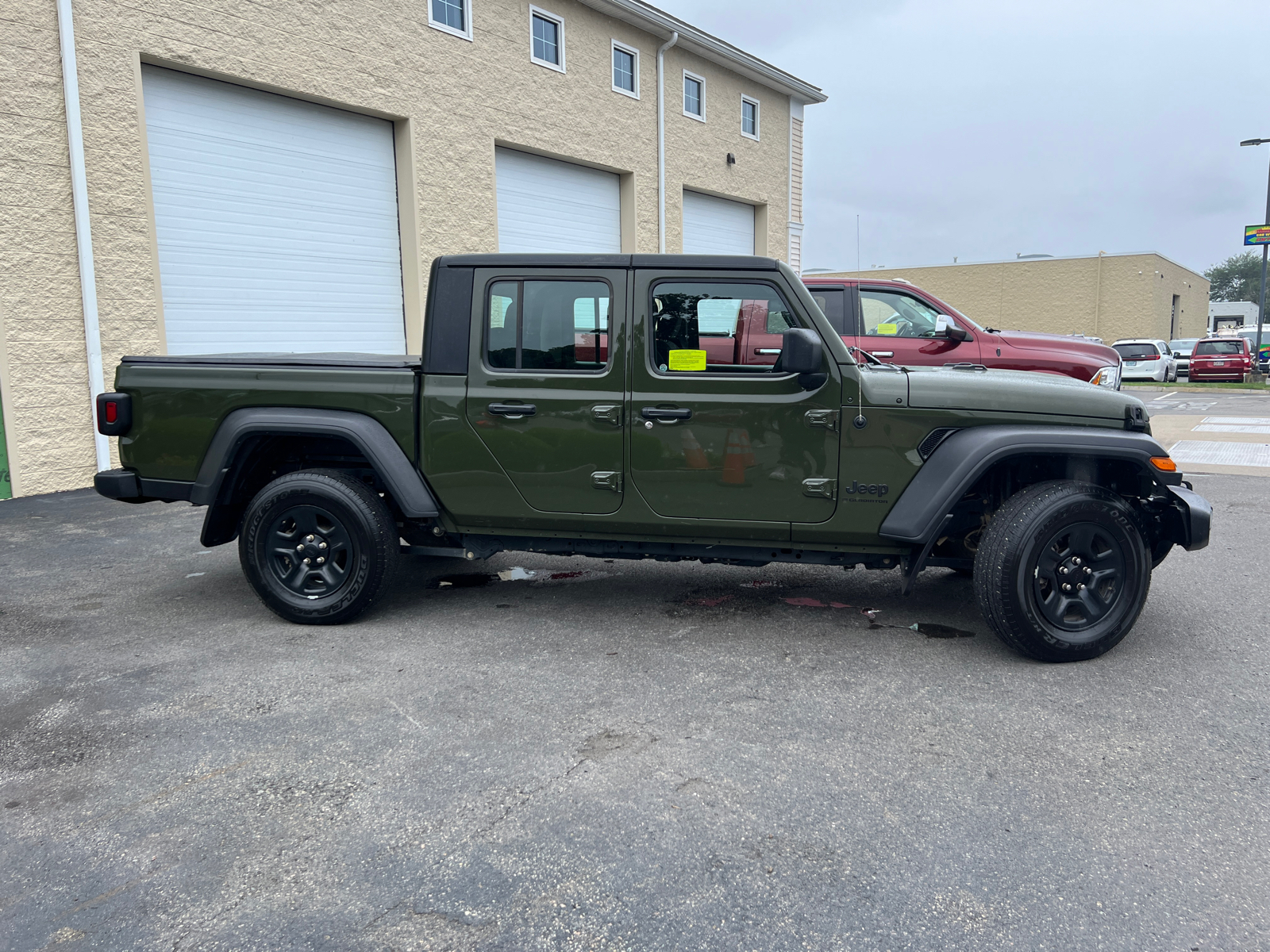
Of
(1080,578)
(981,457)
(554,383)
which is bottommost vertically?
(1080,578)

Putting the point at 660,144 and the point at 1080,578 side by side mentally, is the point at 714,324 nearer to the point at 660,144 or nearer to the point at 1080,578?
the point at 1080,578

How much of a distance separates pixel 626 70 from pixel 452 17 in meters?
3.98

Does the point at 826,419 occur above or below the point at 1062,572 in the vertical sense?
above

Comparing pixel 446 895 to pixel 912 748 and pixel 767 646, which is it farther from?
pixel 767 646

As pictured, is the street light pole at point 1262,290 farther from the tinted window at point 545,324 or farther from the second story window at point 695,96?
the tinted window at point 545,324

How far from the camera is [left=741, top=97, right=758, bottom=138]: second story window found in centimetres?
1819

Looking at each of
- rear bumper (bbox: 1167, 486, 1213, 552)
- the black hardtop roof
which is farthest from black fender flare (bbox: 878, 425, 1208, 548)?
the black hardtop roof

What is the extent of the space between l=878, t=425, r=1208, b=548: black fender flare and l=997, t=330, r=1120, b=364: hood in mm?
5112

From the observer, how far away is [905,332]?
887cm

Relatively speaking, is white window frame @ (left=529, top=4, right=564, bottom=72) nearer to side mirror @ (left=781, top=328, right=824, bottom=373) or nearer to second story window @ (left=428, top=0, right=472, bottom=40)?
second story window @ (left=428, top=0, right=472, bottom=40)

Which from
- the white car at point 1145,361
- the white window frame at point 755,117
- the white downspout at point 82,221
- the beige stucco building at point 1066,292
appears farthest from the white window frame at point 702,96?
the beige stucco building at point 1066,292

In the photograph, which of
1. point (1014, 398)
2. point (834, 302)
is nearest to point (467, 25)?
point (834, 302)

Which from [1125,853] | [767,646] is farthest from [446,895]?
[767,646]

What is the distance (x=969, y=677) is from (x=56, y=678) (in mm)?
4087
